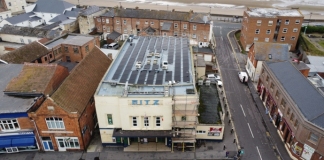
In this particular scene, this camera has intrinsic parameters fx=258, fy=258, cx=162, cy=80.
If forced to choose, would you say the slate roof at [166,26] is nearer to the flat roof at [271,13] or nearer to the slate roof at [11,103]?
the flat roof at [271,13]

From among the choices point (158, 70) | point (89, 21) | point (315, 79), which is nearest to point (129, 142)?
point (158, 70)

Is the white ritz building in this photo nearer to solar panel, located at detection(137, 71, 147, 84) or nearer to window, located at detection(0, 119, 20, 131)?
solar panel, located at detection(137, 71, 147, 84)

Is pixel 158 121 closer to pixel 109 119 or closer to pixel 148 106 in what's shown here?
pixel 148 106

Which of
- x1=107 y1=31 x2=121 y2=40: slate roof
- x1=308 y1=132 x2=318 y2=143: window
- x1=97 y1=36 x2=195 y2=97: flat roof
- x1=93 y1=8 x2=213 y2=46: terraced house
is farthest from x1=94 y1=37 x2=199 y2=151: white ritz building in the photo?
x1=107 y1=31 x2=121 y2=40: slate roof

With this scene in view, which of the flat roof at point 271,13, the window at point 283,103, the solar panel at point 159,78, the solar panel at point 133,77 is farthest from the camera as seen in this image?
the flat roof at point 271,13

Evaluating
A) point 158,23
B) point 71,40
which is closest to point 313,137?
point 71,40

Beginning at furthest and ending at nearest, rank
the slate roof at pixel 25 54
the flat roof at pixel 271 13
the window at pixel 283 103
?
1. the flat roof at pixel 271 13
2. the slate roof at pixel 25 54
3. the window at pixel 283 103

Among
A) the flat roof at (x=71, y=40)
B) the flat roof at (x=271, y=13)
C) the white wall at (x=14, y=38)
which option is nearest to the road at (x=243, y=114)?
the flat roof at (x=271, y=13)
